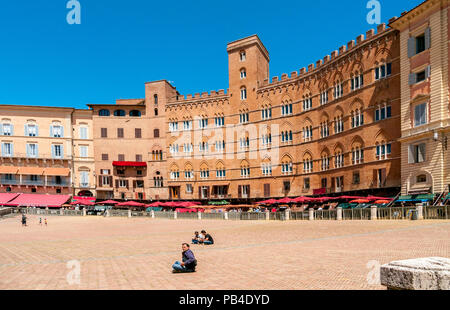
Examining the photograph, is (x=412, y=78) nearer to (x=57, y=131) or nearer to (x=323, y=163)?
(x=323, y=163)

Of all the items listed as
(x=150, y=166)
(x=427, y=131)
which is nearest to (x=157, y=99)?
(x=150, y=166)

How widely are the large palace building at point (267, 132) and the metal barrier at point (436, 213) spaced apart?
8.05 meters

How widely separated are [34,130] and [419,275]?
68.9m

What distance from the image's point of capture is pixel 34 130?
63.4 m

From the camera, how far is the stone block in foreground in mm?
5566

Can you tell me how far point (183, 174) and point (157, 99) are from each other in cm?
1496

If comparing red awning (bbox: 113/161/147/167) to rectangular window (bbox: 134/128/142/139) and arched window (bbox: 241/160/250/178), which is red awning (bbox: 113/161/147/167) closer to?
rectangular window (bbox: 134/128/142/139)

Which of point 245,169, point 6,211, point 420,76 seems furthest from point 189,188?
point 420,76

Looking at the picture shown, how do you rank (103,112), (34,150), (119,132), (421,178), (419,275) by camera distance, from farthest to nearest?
(103,112), (119,132), (34,150), (421,178), (419,275)

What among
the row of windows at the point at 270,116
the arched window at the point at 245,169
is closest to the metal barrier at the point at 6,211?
the row of windows at the point at 270,116

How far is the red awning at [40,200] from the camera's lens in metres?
58.2

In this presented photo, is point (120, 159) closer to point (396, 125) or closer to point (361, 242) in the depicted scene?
point (396, 125)

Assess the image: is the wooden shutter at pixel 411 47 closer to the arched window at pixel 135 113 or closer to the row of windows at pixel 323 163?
the row of windows at pixel 323 163

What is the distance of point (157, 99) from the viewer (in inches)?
2594
